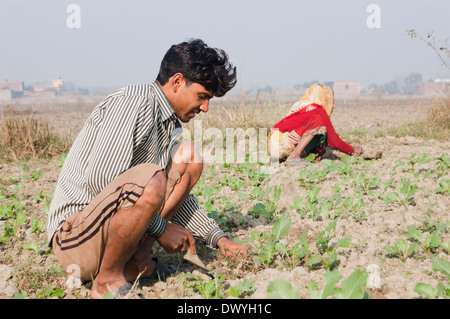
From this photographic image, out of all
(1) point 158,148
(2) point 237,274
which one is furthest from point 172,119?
(2) point 237,274

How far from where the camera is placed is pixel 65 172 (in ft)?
7.54

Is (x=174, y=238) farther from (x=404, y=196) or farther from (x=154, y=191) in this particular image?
(x=404, y=196)

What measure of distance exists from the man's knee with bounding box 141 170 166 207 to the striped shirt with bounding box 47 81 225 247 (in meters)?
0.16

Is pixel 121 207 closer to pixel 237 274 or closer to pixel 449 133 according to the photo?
pixel 237 274

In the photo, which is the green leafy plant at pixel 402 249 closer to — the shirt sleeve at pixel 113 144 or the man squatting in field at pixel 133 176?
the man squatting in field at pixel 133 176

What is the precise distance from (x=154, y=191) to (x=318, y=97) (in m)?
3.79

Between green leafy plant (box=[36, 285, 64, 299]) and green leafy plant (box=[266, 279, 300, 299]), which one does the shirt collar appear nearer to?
green leafy plant (box=[36, 285, 64, 299])

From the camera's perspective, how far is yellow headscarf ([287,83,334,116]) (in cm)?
541

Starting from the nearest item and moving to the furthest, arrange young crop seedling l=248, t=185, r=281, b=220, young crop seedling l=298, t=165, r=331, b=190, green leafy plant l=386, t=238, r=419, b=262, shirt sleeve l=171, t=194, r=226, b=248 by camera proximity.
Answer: green leafy plant l=386, t=238, r=419, b=262, shirt sleeve l=171, t=194, r=226, b=248, young crop seedling l=248, t=185, r=281, b=220, young crop seedling l=298, t=165, r=331, b=190

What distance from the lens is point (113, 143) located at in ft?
6.70

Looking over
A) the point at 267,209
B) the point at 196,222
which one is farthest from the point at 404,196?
the point at 196,222

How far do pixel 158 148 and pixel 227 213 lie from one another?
1.27m

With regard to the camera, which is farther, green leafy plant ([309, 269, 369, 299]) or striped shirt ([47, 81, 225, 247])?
striped shirt ([47, 81, 225, 247])

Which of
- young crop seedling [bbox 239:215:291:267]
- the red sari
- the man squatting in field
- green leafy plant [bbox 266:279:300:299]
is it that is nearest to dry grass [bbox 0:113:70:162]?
the red sari
